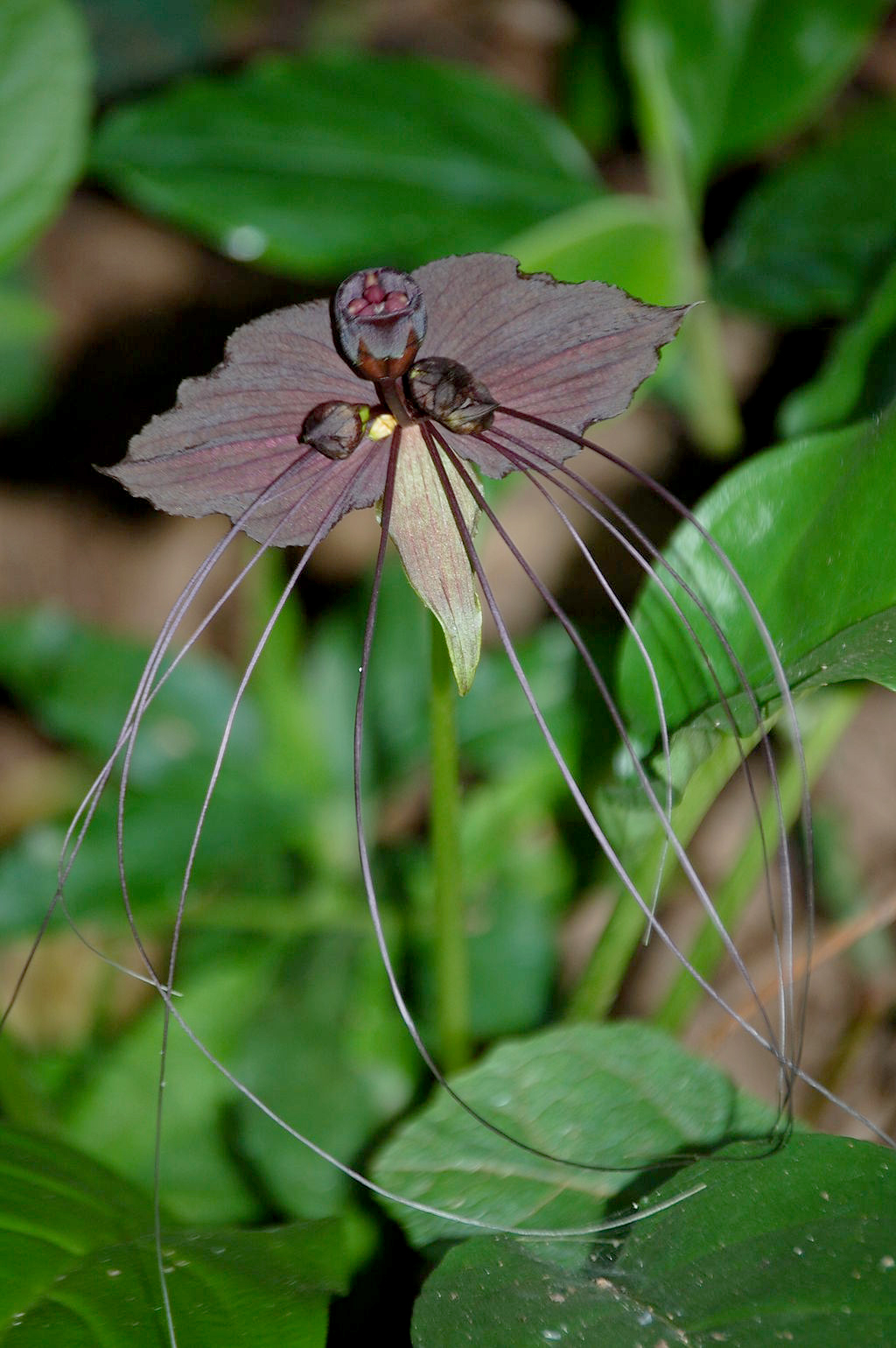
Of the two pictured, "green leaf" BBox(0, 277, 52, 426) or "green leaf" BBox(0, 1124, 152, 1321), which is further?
"green leaf" BBox(0, 277, 52, 426)

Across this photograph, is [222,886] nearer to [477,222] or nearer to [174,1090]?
[174,1090]

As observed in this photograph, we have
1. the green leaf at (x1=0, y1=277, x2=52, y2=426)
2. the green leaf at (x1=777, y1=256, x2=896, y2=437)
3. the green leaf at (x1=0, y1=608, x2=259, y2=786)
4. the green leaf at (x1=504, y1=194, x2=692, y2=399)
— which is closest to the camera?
the green leaf at (x1=777, y1=256, x2=896, y2=437)

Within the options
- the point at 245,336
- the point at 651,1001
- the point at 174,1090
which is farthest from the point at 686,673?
the point at 174,1090

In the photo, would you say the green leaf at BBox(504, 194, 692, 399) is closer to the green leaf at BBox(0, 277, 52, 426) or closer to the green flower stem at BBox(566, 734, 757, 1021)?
the green flower stem at BBox(566, 734, 757, 1021)

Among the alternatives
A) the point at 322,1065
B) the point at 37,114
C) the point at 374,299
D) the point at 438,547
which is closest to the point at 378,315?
the point at 374,299

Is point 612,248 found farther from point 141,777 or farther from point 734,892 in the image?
point 141,777

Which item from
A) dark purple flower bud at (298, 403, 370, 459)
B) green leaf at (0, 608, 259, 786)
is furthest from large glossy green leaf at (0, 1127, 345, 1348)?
green leaf at (0, 608, 259, 786)
